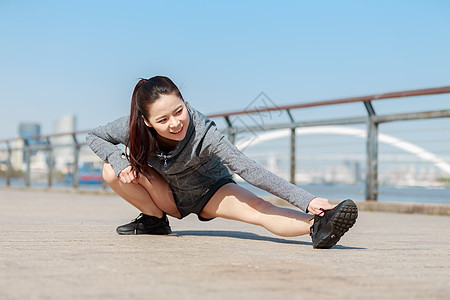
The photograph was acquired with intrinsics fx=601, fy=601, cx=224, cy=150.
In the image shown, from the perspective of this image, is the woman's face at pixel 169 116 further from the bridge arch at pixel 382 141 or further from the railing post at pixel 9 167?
the railing post at pixel 9 167

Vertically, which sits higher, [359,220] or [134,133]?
[134,133]

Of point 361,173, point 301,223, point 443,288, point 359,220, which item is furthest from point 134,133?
point 361,173

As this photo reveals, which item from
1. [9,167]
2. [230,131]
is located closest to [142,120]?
[230,131]

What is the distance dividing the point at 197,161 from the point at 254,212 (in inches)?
13.0

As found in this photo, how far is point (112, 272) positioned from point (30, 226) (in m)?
1.62

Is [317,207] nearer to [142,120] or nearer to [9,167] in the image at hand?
[142,120]

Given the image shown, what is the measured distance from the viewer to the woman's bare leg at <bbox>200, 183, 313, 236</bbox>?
7.97ft

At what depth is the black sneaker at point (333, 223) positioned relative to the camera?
2131 mm

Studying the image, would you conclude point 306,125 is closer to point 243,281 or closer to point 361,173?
point 361,173

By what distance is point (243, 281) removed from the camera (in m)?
1.45

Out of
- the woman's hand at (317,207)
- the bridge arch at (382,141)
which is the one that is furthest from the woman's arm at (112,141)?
the bridge arch at (382,141)

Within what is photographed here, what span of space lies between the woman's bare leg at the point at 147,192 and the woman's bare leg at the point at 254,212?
185 millimetres

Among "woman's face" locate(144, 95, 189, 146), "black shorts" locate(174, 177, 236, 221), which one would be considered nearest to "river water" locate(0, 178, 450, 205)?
"black shorts" locate(174, 177, 236, 221)

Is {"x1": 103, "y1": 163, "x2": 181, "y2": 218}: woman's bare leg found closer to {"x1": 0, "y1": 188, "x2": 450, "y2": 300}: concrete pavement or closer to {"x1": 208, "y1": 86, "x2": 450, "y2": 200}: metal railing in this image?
{"x1": 0, "y1": 188, "x2": 450, "y2": 300}: concrete pavement
